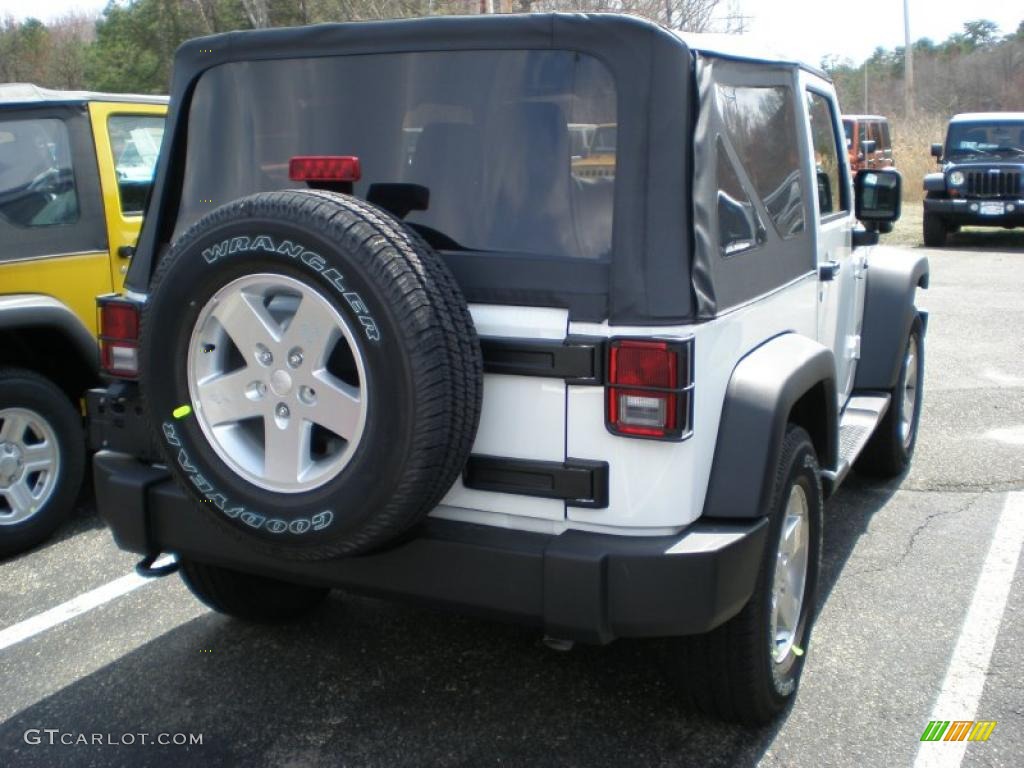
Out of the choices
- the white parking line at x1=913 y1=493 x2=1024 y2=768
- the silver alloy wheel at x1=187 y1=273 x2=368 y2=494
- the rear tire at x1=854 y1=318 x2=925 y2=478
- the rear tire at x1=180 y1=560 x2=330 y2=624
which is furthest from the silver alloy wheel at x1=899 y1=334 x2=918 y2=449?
the silver alloy wheel at x1=187 y1=273 x2=368 y2=494

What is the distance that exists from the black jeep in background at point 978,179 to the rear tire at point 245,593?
15246mm

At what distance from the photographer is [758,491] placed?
2838mm

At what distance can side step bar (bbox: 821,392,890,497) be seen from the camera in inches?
147

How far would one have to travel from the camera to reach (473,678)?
3621 millimetres

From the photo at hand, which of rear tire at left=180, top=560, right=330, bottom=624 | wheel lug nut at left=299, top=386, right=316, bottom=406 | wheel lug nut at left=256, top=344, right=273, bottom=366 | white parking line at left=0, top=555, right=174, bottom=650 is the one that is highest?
wheel lug nut at left=256, top=344, right=273, bottom=366

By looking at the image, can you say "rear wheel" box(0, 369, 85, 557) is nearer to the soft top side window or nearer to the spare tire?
the soft top side window

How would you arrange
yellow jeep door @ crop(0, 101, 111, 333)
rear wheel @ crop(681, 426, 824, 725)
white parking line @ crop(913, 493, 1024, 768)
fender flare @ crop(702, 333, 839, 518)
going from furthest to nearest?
yellow jeep door @ crop(0, 101, 111, 333)
white parking line @ crop(913, 493, 1024, 768)
rear wheel @ crop(681, 426, 824, 725)
fender flare @ crop(702, 333, 839, 518)

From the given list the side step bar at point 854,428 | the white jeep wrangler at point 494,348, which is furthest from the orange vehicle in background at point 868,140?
the white jeep wrangler at point 494,348

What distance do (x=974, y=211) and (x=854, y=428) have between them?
13684 millimetres

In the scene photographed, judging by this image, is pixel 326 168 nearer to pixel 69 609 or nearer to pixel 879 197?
pixel 69 609

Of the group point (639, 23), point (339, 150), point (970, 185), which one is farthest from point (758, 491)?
point (970, 185)

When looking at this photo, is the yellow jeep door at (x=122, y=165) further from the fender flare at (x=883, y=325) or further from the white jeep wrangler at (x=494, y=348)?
the fender flare at (x=883, y=325)

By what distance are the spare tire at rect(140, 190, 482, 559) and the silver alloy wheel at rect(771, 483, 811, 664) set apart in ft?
3.56

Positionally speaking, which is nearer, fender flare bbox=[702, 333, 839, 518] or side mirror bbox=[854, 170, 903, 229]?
fender flare bbox=[702, 333, 839, 518]
